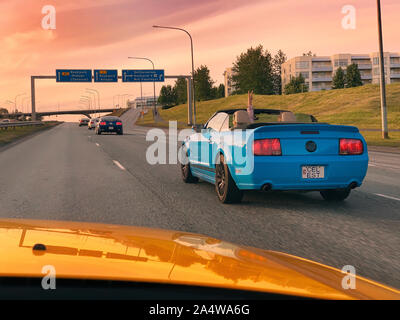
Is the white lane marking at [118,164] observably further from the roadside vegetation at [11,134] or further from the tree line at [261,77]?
the tree line at [261,77]

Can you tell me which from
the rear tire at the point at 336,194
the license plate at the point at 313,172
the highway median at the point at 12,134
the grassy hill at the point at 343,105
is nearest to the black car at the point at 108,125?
the highway median at the point at 12,134

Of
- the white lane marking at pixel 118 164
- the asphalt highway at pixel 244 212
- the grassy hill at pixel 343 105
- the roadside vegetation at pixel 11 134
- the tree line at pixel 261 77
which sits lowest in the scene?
the asphalt highway at pixel 244 212

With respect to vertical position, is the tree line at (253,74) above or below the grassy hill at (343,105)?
above

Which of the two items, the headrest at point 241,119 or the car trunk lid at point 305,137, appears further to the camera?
the headrest at point 241,119

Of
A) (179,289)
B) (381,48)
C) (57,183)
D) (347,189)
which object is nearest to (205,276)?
(179,289)

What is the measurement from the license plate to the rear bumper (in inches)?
1.6

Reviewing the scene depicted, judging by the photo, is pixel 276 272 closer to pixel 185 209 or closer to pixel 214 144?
pixel 185 209

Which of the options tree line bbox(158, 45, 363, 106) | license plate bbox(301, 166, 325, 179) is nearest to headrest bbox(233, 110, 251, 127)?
license plate bbox(301, 166, 325, 179)

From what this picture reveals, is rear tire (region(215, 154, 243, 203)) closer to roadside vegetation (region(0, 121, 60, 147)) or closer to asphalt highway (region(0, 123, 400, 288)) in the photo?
asphalt highway (region(0, 123, 400, 288))

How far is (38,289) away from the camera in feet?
5.42

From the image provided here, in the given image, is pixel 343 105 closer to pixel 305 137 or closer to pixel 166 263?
pixel 305 137

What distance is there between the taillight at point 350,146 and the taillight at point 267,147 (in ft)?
3.10

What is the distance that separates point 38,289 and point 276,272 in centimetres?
95

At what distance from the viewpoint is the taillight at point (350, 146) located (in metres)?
6.64
